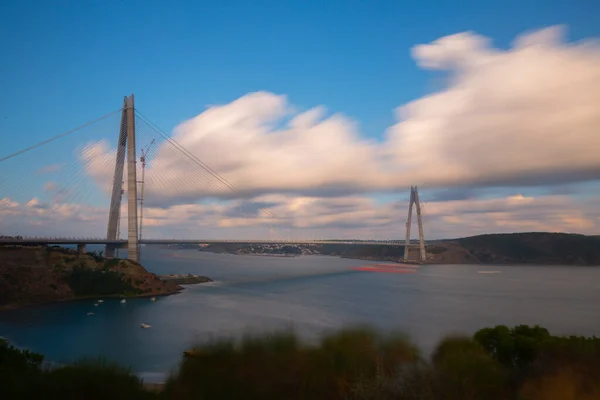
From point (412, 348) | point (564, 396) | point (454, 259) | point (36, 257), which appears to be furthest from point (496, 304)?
point (454, 259)

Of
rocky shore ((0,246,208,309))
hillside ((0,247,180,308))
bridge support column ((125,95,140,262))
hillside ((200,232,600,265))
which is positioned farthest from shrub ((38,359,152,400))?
hillside ((200,232,600,265))

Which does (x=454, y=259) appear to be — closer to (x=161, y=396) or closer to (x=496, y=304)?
(x=496, y=304)

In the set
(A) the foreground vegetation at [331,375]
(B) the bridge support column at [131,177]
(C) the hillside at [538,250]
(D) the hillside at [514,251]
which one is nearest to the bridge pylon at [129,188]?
(B) the bridge support column at [131,177]

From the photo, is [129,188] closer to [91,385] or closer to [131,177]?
[131,177]

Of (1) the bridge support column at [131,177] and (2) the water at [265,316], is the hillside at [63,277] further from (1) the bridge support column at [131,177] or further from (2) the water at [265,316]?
(1) the bridge support column at [131,177]

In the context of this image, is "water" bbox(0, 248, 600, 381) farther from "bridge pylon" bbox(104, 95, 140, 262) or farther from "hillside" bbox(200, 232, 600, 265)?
"hillside" bbox(200, 232, 600, 265)

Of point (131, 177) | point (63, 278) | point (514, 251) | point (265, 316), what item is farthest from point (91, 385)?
point (514, 251)
